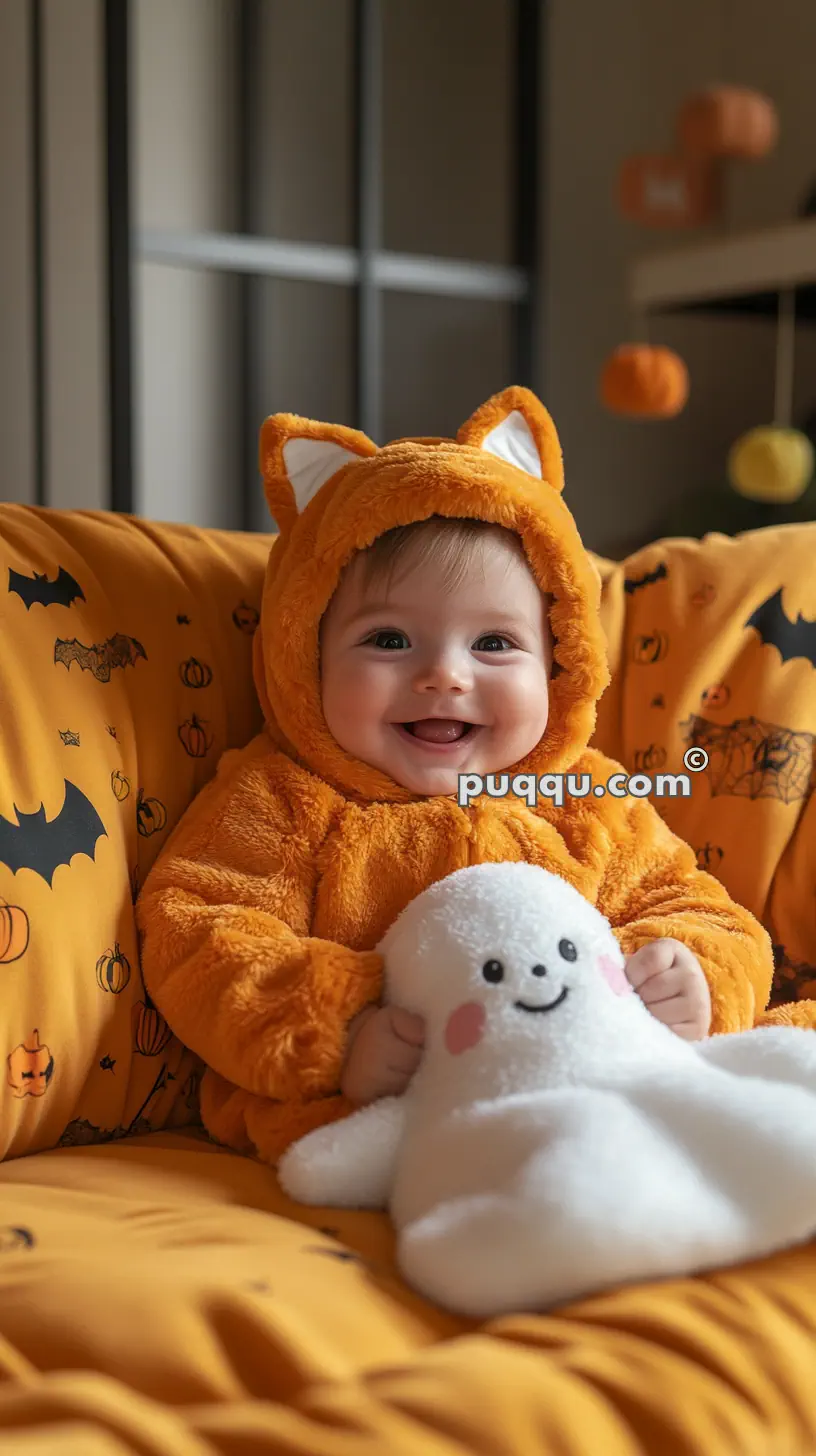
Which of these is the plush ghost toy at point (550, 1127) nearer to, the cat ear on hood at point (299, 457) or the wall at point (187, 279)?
the cat ear on hood at point (299, 457)

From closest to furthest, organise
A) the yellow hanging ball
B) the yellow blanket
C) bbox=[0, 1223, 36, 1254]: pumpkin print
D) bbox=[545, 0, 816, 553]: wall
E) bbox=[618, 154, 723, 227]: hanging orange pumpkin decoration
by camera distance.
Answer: the yellow blanket
bbox=[0, 1223, 36, 1254]: pumpkin print
the yellow hanging ball
bbox=[618, 154, 723, 227]: hanging orange pumpkin decoration
bbox=[545, 0, 816, 553]: wall

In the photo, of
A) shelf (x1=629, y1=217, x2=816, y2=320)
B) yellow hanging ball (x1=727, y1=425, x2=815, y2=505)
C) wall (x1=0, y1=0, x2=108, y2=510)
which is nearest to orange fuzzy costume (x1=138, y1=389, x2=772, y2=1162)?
yellow hanging ball (x1=727, y1=425, x2=815, y2=505)

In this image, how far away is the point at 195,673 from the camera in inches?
40.4

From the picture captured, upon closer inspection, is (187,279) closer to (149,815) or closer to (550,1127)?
(149,815)

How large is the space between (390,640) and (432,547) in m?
Result: 0.07

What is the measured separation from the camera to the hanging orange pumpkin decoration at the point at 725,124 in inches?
94.0

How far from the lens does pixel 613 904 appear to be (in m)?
0.94

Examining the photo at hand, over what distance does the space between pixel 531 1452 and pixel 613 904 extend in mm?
448

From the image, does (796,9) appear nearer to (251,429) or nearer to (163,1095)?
(251,429)

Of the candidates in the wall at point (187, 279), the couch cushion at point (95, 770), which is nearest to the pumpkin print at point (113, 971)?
the couch cushion at point (95, 770)

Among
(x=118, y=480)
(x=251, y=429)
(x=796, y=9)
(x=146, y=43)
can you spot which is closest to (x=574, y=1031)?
(x=118, y=480)

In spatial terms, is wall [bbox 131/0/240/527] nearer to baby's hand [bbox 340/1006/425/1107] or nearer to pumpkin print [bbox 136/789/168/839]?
pumpkin print [bbox 136/789/168/839]

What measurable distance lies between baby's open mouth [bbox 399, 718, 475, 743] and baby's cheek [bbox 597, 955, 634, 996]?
0.21m

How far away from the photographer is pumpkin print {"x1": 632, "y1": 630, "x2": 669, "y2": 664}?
110cm
